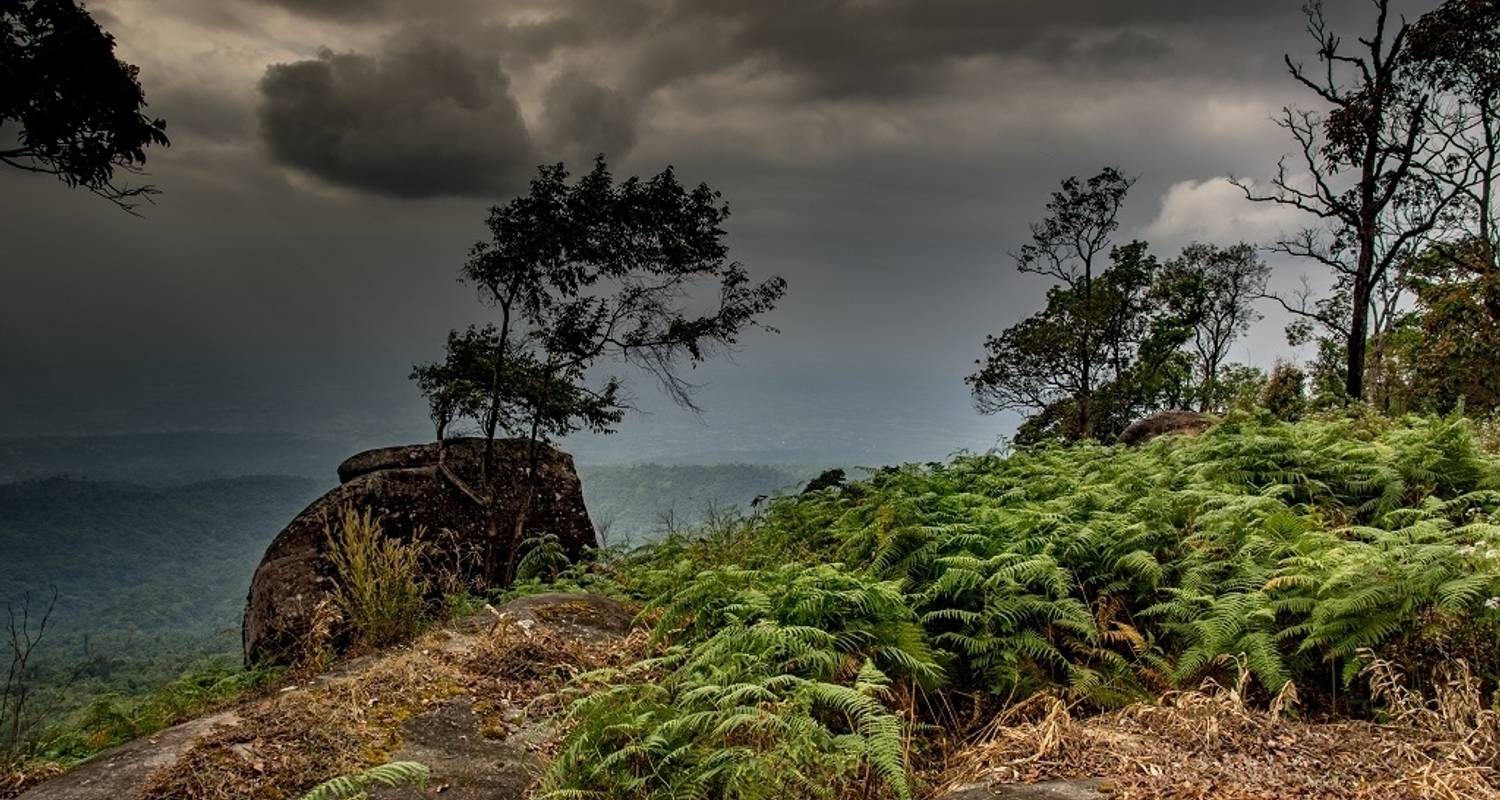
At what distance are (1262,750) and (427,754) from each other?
420 centimetres

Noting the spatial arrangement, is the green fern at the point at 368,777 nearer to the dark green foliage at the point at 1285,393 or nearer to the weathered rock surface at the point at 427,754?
the weathered rock surface at the point at 427,754

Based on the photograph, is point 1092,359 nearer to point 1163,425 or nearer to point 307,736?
point 1163,425

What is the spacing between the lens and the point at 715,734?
3834 millimetres

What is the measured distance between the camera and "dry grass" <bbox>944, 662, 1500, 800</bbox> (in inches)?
130

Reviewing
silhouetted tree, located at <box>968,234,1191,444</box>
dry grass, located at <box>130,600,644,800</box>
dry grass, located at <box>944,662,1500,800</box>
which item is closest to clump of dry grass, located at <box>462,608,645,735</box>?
dry grass, located at <box>130,600,644,800</box>

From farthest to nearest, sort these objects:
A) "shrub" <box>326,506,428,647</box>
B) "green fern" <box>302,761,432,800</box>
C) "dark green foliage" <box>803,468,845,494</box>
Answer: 1. "dark green foliage" <box>803,468,845,494</box>
2. "shrub" <box>326,506,428,647</box>
3. "green fern" <box>302,761,432,800</box>

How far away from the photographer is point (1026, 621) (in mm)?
5480

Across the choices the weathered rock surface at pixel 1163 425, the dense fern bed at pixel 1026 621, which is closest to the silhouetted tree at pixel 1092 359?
the weathered rock surface at pixel 1163 425

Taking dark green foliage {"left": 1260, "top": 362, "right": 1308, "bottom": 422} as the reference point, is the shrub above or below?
below

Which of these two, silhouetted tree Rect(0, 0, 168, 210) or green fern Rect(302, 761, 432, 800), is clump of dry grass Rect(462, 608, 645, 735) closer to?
green fern Rect(302, 761, 432, 800)

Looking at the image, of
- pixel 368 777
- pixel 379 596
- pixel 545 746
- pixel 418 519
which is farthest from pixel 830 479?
pixel 368 777

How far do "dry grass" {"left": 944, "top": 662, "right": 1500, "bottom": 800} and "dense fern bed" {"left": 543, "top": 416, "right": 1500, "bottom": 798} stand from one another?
0.34 metres

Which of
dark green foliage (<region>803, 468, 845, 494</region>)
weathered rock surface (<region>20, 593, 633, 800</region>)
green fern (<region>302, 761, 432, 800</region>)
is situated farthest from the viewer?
dark green foliage (<region>803, 468, 845, 494</region>)

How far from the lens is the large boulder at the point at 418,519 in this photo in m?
12.9
